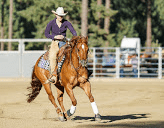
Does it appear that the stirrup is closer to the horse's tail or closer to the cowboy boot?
the cowboy boot

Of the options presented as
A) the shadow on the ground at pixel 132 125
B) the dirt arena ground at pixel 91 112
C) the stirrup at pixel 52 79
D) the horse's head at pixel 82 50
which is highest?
the horse's head at pixel 82 50

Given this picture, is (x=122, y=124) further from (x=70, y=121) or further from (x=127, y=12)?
(x=127, y=12)

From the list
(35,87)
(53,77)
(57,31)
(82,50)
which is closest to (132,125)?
(82,50)

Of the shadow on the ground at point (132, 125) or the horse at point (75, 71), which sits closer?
the shadow on the ground at point (132, 125)

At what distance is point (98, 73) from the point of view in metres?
28.2

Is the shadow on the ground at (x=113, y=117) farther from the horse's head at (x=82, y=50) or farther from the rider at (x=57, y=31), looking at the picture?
the horse's head at (x=82, y=50)

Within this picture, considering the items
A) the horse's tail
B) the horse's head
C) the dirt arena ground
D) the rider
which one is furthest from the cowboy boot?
the horse's tail

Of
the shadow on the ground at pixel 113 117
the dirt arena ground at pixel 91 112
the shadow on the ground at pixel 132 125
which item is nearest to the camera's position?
the shadow on the ground at pixel 132 125

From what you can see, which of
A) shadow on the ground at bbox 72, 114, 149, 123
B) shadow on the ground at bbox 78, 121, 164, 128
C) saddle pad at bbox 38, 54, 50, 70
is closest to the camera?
shadow on the ground at bbox 78, 121, 164, 128

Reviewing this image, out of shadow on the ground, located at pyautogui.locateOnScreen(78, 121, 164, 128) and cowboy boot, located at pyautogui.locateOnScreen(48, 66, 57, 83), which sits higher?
cowboy boot, located at pyautogui.locateOnScreen(48, 66, 57, 83)

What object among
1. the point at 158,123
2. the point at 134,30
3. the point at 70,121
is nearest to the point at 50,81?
the point at 70,121

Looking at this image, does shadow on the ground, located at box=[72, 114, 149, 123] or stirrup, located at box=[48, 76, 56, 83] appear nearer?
shadow on the ground, located at box=[72, 114, 149, 123]

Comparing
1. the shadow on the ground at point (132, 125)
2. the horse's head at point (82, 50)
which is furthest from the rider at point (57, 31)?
the shadow on the ground at point (132, 125)

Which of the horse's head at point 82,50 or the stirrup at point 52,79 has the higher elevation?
the horse's head at point 82,50
